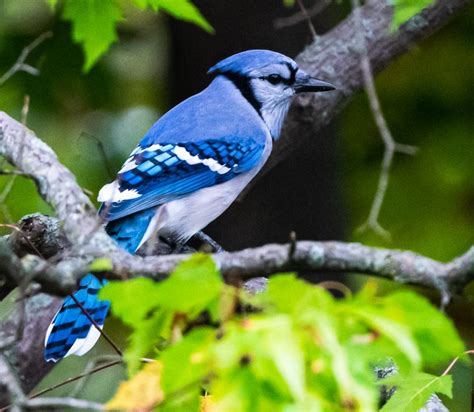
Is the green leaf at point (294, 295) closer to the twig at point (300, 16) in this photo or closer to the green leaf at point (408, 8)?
the green leaf at point (408, 8)

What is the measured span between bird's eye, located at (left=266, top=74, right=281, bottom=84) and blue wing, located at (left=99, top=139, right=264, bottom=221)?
0.24 meters

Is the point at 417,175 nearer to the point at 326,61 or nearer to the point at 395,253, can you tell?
the point at 326,61

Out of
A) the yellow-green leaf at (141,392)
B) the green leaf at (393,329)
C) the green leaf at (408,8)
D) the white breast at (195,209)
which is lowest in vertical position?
the white breast at (195,209)

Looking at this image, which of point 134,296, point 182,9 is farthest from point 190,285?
point 182,9

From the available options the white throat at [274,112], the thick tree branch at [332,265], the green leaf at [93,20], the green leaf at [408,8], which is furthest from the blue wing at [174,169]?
the thick tree branch at [332,265]

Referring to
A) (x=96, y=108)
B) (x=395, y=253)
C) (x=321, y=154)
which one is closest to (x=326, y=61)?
(x=321, y=154)

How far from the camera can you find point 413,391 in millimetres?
1510

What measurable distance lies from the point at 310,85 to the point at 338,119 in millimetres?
929

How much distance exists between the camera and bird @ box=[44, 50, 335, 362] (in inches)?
81.1

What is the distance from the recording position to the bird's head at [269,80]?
290 cm

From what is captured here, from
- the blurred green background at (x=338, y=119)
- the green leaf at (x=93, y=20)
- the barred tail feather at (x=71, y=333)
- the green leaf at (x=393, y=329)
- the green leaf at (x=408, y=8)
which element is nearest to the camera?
the green leaf at (x=393, y=329)

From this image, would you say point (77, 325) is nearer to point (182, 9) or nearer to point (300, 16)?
point (182, 9)

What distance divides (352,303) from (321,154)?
8.46 feet

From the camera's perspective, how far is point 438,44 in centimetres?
398
